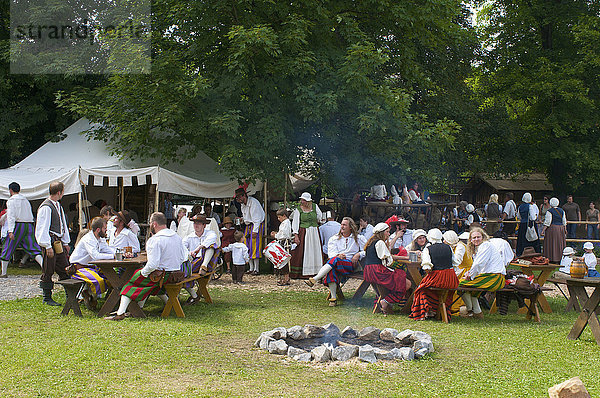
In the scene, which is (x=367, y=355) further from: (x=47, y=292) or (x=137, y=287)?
(x=47, y=292)

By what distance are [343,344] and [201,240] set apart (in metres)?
4.70

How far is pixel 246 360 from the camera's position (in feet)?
19.1

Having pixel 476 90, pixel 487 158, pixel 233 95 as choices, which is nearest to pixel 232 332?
pixel 233 95

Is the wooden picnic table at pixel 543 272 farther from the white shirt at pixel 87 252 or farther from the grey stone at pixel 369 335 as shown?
the white shirt at pixel 87 252

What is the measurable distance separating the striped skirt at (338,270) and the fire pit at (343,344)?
8.38ft

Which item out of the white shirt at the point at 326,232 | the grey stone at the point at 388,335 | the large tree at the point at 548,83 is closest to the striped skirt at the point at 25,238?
the white shirt at the point at 326,232

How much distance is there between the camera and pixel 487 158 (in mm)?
21656

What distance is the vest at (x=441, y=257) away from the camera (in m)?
7.86

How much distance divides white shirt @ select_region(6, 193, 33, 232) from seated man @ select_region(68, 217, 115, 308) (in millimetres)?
3402

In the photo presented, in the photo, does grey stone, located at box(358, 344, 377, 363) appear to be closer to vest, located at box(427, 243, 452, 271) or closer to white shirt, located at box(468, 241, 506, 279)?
vest, located at box(427, 243, 452, 271)

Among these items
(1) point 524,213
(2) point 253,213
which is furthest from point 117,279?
(1) point 524,213

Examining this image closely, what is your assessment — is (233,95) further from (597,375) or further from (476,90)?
(476,90)

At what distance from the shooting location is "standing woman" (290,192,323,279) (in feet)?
37.9

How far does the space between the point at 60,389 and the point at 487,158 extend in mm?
19061
